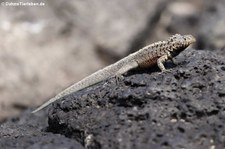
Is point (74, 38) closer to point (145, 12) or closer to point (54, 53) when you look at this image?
point (54, 53)

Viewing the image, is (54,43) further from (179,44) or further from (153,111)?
(153,111)

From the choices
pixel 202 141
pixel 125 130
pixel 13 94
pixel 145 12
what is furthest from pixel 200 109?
pixel 145 12

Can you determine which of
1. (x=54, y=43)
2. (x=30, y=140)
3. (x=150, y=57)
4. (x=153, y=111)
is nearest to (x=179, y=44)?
(x=150, y=57)

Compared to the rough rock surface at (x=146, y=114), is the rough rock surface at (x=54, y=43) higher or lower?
higher

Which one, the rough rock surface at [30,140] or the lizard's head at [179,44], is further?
the lizard's head at [179,44]

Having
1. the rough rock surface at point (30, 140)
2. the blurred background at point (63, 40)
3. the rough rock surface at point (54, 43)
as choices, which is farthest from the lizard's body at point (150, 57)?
the rough rock surface at point (54, 43)

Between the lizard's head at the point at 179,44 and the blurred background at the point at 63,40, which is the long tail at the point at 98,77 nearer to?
the lizard's head at the point at 179,44

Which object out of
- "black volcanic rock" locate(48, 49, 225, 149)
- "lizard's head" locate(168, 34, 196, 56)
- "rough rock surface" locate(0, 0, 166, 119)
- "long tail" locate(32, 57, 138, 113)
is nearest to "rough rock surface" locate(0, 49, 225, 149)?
"black volcanic rock" locate(48, 49, 225, 149)
